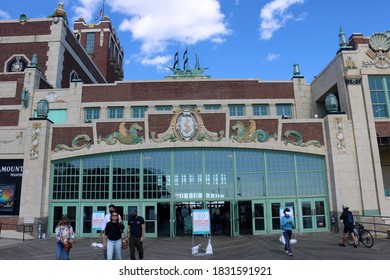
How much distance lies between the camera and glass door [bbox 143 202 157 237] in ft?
65.8

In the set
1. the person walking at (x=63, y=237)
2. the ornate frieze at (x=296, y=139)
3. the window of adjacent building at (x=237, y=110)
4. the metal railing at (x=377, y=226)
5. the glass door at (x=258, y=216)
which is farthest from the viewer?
the window of adjacent building at (x=237, y=110)

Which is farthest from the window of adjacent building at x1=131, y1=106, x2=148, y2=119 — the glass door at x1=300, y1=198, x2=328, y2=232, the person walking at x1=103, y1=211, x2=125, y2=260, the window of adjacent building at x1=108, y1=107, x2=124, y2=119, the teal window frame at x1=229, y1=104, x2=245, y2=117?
the person walking at x1=103, y1=211, x2=125, y2=260

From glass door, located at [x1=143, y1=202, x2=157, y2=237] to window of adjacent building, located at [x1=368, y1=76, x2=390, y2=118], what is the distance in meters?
15.5

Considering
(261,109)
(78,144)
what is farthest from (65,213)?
(261,109)

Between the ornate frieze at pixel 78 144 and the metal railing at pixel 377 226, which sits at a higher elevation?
the ornate frieze at pixel 78 144

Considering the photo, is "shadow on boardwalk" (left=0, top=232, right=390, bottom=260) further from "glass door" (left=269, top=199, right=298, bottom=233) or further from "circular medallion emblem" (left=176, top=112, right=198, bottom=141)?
"circular medallion emblem" (left=176, top=112, right=198, bottom=141)

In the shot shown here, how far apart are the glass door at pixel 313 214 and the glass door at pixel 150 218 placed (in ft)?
29.6

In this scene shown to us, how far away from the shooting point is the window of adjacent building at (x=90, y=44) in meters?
50.2

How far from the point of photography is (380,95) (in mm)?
21641

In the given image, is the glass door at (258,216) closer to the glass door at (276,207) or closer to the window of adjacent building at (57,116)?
the glass door at (276,207)

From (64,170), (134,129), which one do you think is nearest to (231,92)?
(134,129)

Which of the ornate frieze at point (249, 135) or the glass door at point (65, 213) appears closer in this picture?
the glass door at point (65, 213)

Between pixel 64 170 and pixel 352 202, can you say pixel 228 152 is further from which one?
pixel 64 170

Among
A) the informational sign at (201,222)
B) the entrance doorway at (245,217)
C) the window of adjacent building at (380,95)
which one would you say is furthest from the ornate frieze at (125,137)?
the window of adjacent building at (380,95)
